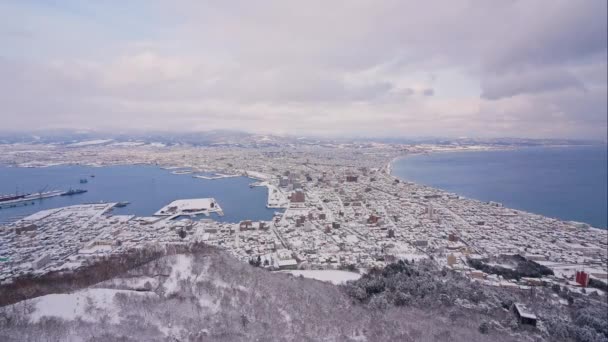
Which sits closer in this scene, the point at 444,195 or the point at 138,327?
the point at 138,327

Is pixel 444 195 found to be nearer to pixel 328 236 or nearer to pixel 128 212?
pixel 328 236

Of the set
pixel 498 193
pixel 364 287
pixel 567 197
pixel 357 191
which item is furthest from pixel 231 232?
pixel 567 197

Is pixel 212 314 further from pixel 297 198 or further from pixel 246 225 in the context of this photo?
pixel 297 198

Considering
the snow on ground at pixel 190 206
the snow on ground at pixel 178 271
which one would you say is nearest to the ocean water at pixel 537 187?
the snow on ground at pixel 190 206

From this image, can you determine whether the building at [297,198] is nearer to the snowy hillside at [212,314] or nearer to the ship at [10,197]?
the snowy hillside at [212,314]

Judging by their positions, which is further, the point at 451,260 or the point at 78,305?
the point at 451,260

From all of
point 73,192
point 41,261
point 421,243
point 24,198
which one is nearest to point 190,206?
point 73,192

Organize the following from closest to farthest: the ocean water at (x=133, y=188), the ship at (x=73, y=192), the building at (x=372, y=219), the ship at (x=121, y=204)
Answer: the ocean water at (x=133, y=188), the ship at (x=73, y=192), the ship at (x=121, y=204), the building at (x=372, y=219)
